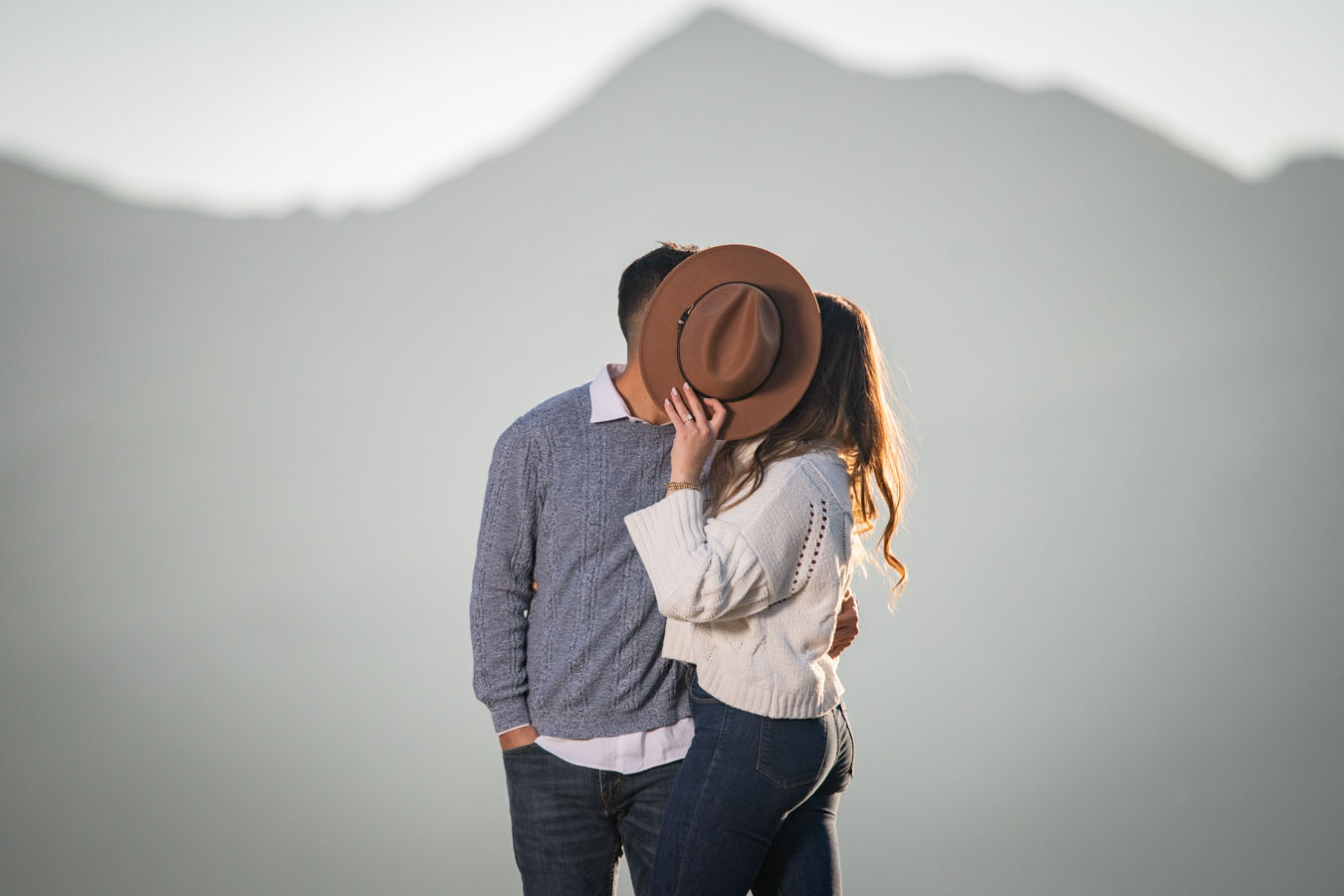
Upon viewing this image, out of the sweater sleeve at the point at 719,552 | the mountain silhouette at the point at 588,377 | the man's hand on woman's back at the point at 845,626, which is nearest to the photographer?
the sweater sleeve at the point at 719,552

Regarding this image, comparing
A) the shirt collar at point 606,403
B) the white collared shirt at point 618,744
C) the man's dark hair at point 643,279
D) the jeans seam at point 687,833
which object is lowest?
the jeans seam at point 687,833

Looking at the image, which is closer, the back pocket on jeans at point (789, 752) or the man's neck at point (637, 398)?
the back pocket on jeans at point (789, 752)

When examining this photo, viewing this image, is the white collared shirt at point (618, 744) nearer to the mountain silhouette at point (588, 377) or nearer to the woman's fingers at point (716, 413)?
the woman's fingers at point (716, 413)

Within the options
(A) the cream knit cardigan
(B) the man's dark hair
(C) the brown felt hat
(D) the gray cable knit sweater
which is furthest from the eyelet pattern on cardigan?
(B) the man's dark hair

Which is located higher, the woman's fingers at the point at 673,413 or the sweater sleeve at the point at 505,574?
the woman's fingers at the point at 673,413

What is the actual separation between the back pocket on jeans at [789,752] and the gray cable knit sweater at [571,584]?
186 mm

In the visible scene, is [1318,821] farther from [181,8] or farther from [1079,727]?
[181,8]

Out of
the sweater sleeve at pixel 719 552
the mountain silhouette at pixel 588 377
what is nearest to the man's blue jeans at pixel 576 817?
the sweater sleeve at pixel 719 552

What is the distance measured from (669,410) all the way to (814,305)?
234 mm

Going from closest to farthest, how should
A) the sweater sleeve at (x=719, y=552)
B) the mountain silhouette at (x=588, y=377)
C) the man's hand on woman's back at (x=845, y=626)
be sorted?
the sweater sleeve at (x=719, y=552) < the man's hand on woman's back at (x=845, y=626) < the mountain silhouette at (x=588, y=377)

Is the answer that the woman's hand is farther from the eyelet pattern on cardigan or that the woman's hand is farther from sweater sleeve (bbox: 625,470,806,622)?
the eyelet pattern on cardigan

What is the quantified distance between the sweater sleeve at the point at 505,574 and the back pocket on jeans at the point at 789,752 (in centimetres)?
35

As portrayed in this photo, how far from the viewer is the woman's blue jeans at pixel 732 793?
1322 mm

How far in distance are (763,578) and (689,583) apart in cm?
10
